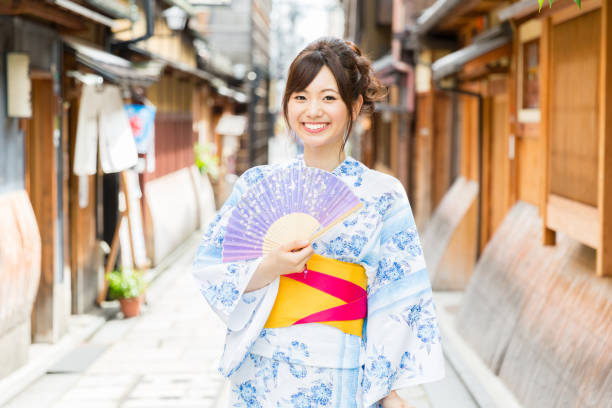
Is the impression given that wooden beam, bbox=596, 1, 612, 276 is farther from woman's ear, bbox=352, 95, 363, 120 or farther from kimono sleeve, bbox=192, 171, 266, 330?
kimono sleeve, bbox=192, 171, 266, 330

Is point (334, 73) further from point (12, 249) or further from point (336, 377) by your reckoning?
point (12, 249)

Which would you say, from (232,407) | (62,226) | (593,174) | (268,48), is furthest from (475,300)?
(268,48)

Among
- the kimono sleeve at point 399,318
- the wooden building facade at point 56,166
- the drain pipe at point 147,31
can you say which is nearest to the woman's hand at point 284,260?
the kimono sleeve at point 399,318

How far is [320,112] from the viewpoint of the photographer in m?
3.47

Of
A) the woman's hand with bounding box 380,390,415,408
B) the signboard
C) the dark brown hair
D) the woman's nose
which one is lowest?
the woman's hand with bounding box 380,390,415,408

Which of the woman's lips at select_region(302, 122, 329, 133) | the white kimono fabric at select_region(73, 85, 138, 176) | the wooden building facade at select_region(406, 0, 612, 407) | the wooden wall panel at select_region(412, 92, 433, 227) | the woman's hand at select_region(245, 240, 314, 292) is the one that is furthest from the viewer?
the wooden wall panel at select_region(412, 92, 433, 227)

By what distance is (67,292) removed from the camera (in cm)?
1031

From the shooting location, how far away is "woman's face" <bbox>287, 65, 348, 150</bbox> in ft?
11.4

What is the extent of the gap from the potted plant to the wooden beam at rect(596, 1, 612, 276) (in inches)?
288

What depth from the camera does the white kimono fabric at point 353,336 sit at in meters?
3.39

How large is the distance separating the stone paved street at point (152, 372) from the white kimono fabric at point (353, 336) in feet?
13.3

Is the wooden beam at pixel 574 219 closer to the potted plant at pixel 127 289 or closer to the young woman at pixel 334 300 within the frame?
the young woman at pixel 334 300

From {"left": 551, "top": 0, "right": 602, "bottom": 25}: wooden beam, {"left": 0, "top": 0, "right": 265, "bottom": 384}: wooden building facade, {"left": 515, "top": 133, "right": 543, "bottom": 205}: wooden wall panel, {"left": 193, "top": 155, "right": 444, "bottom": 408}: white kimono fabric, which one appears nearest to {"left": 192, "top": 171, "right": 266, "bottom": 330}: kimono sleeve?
{"left": 193, "top": 155, "right": 444, "bottom": 408}: white kimono fabric

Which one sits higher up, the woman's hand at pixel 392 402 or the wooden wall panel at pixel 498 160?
the wooden wall panel at pixel 498 160
